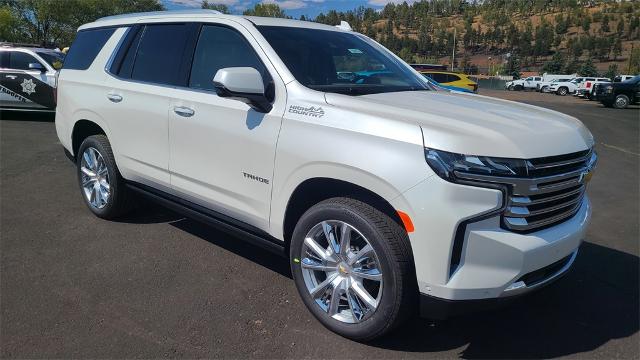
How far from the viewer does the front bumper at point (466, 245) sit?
2494 mm

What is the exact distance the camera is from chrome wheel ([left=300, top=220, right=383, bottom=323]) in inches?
115

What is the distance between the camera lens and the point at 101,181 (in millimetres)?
5078

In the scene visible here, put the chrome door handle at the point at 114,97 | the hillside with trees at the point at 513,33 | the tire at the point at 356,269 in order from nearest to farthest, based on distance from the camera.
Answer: the tire at the point at 356,269, the chrome door handle at the point at 114,97, the hillside with trees at the point at 513,33

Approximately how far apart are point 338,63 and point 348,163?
126 cm

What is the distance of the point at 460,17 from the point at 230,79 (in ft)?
614

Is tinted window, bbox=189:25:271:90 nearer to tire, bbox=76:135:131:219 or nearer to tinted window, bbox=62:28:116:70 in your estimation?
tire, bbox=76:135:131:219

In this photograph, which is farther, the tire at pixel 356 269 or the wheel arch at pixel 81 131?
the wheel arch at pixel 81 131

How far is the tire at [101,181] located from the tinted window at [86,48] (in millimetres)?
807

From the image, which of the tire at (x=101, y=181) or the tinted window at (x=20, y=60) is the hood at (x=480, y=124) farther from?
the tinted window at (x=20, y=60)

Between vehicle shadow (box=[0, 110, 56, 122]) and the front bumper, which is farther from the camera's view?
vehicle shadow (box=[0, 110, 56, 122])

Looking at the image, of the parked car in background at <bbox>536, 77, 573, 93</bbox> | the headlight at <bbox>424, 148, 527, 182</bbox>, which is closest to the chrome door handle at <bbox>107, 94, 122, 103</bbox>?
the headlight at <bbox>424, 148, 527, 182</bbox>

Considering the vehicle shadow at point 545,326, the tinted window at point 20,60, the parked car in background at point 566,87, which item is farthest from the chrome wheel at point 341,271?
→ the parked car in background at point 566,87

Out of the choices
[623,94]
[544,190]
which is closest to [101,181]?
[544,190]

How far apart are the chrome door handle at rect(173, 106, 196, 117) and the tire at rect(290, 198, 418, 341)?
1300 millimetres
